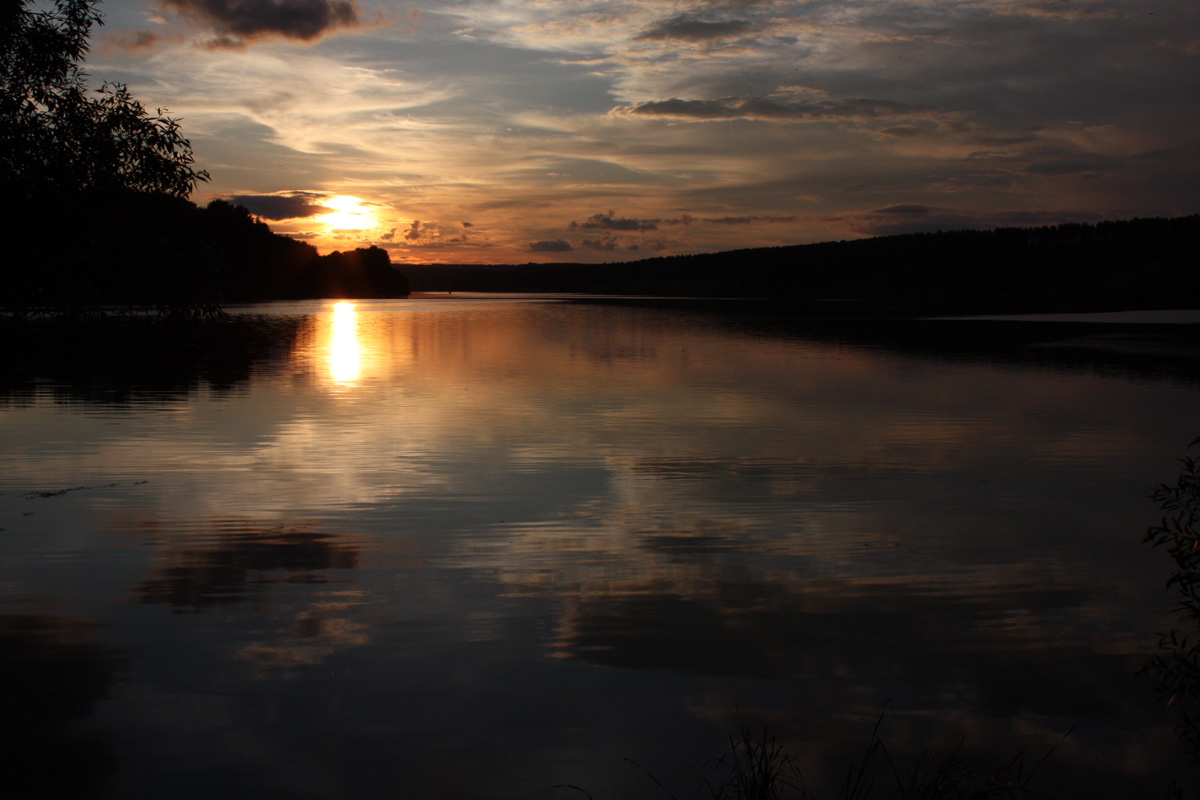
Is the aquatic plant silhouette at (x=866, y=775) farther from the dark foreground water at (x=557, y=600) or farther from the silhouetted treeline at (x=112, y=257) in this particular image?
the silhouetted treeline at (x=112, y=257)

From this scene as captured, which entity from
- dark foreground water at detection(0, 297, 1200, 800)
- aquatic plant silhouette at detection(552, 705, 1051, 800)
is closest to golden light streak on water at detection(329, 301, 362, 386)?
dark foreground water at detection(0, 297, 1200, 800)

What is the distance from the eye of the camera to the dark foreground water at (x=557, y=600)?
22.2 feet

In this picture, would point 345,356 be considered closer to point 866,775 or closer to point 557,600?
point 557,600

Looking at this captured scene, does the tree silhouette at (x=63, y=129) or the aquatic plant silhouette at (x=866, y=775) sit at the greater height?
the tree silhouette at (x=63, y=129)

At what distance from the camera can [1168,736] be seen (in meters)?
7.05

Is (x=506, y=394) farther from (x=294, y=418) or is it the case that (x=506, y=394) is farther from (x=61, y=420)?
(x=61, y=420)

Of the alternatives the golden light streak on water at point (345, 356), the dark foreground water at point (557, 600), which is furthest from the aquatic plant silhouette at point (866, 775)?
the golden light streak on water at point (345, 356)

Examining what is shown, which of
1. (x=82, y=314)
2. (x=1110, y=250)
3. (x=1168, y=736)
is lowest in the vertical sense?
(x=1168, y=736)

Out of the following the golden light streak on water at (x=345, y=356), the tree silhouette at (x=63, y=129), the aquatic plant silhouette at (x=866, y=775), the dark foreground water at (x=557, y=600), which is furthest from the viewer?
the golden light streak on water at (x=345, y=356)

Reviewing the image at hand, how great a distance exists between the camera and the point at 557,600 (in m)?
9.64

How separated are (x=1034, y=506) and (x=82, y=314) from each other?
15.8 meters

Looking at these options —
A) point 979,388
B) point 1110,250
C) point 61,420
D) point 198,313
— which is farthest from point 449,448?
point 1110,250

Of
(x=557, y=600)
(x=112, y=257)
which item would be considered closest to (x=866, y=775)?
(x=557, y=600)

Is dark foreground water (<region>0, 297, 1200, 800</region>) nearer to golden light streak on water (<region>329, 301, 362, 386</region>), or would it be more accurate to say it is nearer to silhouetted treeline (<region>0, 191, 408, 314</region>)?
silhouetted treeline (<region>0, 191, 408, 314</region>)
